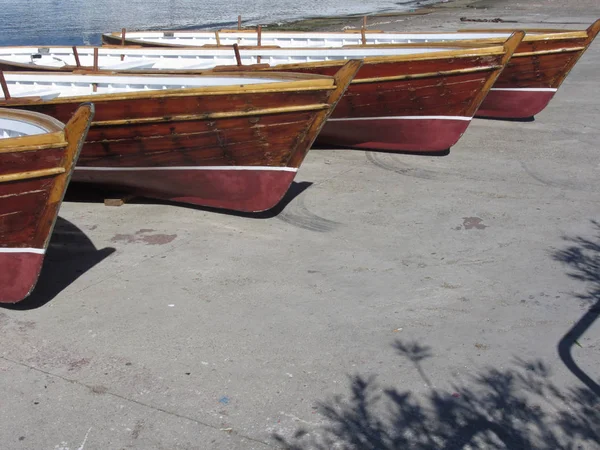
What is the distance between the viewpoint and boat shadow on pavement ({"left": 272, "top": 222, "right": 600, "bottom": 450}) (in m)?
4.52

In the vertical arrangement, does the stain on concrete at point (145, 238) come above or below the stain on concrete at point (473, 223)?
below

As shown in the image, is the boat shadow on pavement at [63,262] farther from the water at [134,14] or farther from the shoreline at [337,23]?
the water at [134,14]

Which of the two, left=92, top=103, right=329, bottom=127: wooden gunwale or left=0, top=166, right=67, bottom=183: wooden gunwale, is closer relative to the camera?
left=0, top=166, right=67, bottom=183: wooden gunwale

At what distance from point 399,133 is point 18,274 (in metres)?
6.07

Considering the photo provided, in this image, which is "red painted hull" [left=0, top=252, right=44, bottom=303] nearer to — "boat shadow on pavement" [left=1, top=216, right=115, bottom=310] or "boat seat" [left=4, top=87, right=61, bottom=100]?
"boat shadow on pavement" [left=1, top=216, right=115, bottom=310]

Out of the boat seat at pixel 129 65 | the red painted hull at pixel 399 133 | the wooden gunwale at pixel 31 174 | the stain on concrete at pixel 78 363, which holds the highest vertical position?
the wooden gunwale at pixel 31 174

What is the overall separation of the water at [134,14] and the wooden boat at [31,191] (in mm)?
22634

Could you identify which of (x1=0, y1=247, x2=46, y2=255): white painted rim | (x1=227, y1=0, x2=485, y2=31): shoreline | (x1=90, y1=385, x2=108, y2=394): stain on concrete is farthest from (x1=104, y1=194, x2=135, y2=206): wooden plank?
(x1=227, y1=0, x2=485, y2=31): shoreline

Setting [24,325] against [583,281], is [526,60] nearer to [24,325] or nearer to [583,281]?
[583,281]

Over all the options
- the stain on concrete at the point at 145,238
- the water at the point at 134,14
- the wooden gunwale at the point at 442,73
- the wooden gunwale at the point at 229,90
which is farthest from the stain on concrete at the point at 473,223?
the water at the point at 134,14

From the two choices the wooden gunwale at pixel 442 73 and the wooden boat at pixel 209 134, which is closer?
the wooden boat at pixel 209 134

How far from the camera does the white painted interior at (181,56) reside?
38.3ft

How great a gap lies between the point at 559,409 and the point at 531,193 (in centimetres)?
472

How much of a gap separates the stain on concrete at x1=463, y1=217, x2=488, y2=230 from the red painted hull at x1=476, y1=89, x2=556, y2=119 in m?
5.35
